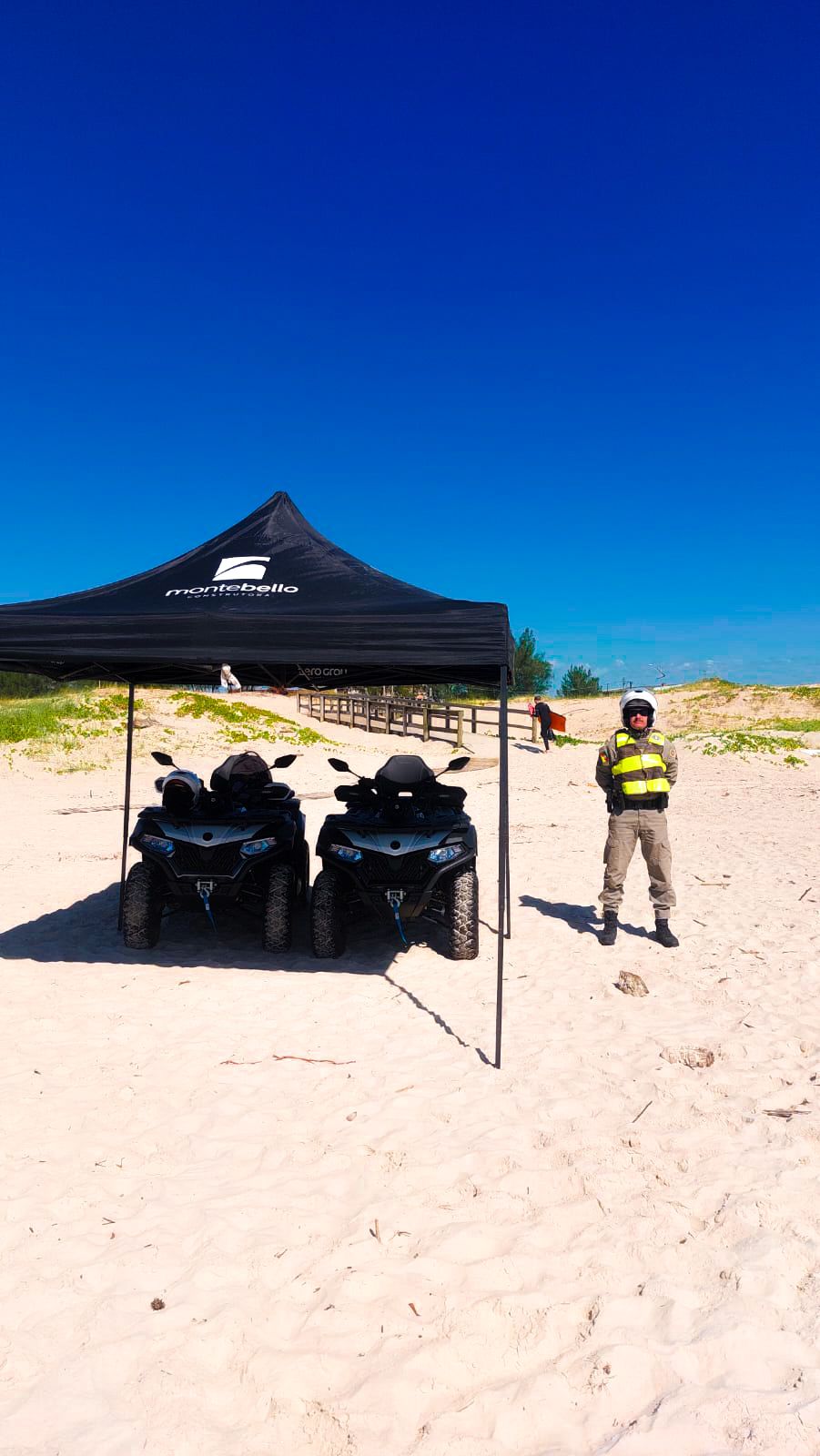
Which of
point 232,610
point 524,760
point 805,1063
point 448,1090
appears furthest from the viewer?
point 524,760

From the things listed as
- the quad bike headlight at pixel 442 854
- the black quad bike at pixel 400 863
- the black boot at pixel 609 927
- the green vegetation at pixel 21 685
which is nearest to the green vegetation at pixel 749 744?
the black boot at pixel 609 927

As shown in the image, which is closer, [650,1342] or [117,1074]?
[650,1342]

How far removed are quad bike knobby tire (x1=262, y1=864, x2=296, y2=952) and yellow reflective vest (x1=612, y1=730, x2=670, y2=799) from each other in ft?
9.19

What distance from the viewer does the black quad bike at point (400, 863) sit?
19.5 feet

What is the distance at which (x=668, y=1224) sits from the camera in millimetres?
3070

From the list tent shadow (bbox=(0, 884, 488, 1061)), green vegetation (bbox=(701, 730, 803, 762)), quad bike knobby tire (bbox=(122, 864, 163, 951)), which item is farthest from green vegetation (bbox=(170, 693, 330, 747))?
quad bike knobby tire (bbox=(122, 864, 163, 951))

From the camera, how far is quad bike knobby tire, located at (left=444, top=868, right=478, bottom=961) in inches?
243

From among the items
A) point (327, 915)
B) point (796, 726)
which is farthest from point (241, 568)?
point (796, 726)

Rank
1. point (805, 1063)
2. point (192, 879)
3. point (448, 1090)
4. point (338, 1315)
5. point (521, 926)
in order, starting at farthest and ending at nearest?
point (521, 926) < point (192, 879) < point (805, 1063) < point (448, 1090) < point (338, 1315)

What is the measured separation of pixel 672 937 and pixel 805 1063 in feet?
7.62

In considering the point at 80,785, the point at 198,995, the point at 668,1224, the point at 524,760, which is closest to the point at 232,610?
the point at 198,995

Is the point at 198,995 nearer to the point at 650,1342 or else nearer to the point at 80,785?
the point at 650,1342

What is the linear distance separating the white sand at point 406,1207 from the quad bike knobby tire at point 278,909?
164mm

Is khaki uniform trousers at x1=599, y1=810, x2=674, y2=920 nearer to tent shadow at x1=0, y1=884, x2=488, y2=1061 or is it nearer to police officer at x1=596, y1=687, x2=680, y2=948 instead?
police officer at x1=596, y1=687, x2=680, y2=948
